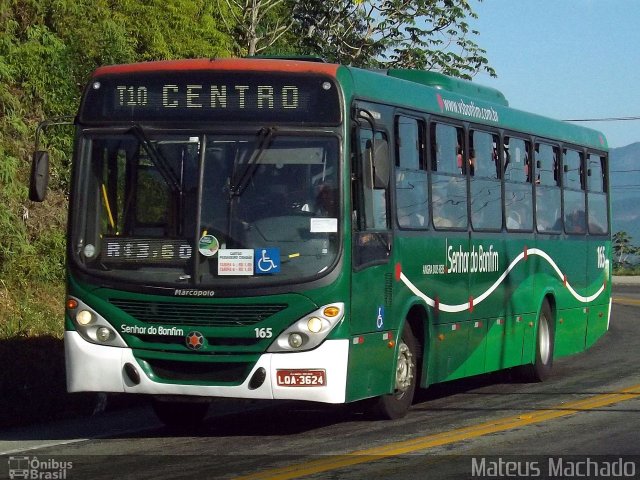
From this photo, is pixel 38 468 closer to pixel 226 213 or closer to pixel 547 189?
pixel 226 213

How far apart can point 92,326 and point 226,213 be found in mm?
1468

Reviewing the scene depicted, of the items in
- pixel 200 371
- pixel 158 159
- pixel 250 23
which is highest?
pixel 250 23

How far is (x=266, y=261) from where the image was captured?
A: 11234 millimetres

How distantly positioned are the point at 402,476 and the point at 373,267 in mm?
2754

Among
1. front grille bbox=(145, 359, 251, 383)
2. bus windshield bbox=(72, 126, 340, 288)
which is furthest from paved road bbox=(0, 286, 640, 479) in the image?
bus windshield bbox=(72, 126, 340, 288)

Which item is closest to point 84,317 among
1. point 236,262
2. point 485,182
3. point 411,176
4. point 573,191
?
point 236,262

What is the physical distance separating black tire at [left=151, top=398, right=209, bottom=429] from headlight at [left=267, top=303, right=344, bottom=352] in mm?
1958

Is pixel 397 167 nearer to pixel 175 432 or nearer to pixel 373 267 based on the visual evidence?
pixel 373 267

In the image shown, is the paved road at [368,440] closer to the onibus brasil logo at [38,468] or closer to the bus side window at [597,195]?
the onibus brasil logo at [38,468]

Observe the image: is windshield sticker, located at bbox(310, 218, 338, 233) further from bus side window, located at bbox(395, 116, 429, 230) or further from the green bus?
bus side window, located at bbox(395, 116, 429, 230)

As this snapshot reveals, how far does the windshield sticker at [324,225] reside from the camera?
1136 cm

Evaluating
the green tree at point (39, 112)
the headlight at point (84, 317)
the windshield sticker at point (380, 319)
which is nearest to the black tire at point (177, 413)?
the headlight at point (84, 317)

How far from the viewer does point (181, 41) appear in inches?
1099

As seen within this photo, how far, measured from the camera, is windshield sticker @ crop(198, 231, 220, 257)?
11.3 meters
